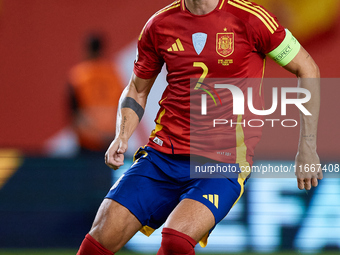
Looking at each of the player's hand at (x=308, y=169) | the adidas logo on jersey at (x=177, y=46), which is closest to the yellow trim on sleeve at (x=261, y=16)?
the adidas logo on jersey at (x=177, y=46)

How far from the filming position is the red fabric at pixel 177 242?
232cm

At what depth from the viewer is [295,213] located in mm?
4363

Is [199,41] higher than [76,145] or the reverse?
higher

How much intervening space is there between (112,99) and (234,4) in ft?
9.09

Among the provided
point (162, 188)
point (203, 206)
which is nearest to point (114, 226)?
point (162, 188)

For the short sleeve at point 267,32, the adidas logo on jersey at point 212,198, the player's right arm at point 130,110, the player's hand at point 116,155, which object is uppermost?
the short sleeve at point 267,32

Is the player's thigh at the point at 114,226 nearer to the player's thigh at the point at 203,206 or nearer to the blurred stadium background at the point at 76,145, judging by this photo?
the player's thigh at the point at 203,206

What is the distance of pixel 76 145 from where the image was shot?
17.6 ft

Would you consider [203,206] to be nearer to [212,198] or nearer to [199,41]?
[212,198]

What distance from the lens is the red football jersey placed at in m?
2.60

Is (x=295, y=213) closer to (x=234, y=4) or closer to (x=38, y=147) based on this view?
(x=234, y=4)

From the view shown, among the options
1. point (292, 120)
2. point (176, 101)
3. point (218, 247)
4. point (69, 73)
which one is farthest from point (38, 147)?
point (176, 101)

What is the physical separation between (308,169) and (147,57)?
1083mm

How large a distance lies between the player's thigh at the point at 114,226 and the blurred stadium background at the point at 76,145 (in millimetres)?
1933
